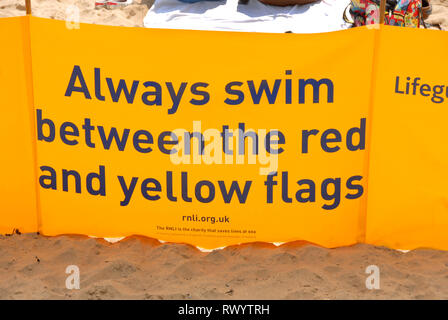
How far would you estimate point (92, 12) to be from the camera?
721cm

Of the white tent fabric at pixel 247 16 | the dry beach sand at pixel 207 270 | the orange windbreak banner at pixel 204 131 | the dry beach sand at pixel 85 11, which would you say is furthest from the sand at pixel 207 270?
the dry beach sand at pixel 85 11

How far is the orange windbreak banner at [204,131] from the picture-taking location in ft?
11.5

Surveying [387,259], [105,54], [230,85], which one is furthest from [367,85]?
[105,54]

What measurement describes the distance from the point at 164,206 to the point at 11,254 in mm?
965

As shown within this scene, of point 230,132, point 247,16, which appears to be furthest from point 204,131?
point 247,16

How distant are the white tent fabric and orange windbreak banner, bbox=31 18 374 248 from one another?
3.39 metres

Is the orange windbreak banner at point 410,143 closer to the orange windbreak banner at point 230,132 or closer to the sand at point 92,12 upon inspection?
the orange windbreak banner at point 230,132

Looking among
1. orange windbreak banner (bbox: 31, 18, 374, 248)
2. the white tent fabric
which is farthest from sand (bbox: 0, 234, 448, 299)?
the white tent fabric

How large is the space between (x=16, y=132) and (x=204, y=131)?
1.16 metres

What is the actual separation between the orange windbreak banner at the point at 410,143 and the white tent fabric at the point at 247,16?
339 cm

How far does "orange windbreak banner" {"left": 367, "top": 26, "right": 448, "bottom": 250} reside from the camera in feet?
11.4

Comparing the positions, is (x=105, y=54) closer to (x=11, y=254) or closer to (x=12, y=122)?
(x=12, y=122)
